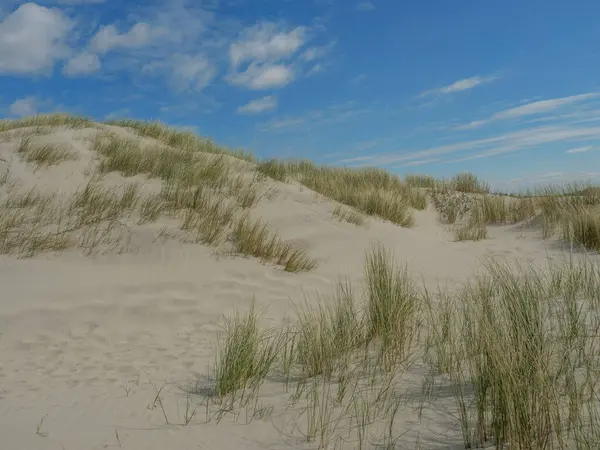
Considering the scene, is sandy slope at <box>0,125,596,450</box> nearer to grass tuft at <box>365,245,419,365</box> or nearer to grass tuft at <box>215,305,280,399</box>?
grass tuft at <box>215,305,280,399</box>

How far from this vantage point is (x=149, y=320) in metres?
5.18

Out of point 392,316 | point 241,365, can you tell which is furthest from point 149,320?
point 392,316

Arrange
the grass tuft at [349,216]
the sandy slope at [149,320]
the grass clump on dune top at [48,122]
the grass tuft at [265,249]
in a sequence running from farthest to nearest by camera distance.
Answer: the grass clump on dune top at [48,122] < the grass tuft at [349,216] < the grass tuft at [265,249] < the sandy slope at [149,320]

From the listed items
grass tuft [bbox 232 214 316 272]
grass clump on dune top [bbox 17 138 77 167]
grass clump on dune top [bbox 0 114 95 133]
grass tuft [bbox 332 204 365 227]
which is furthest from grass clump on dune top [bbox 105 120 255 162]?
grass tuft [bbox 232 214 316 272]

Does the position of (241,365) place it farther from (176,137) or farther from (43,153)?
(176,137)

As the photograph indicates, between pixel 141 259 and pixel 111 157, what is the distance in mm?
3947

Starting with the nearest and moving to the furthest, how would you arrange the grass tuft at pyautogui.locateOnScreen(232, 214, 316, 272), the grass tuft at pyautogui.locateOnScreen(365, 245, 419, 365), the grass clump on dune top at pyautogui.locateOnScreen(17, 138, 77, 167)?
the grass tuft at pyautogui.locateOnScreen(365, 245, 419, 365) → the grass tuft at pyautogui.locateOnScreen(232, 214, 316, 272) → the grass clump on dune top at pyautogui.locateOnScreen(17, 138, 77, 167)

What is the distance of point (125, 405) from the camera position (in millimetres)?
3199

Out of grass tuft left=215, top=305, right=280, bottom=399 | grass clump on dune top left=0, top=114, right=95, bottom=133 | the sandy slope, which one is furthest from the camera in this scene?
grass clump on dune top left=0, top=114, right=95, bottom=133

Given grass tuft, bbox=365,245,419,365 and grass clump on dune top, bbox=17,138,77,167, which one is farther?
grass clump on dune top, bbox=17,138,77,167

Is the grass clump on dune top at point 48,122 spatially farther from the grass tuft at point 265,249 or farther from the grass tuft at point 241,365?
the grass tuft at point 241,365

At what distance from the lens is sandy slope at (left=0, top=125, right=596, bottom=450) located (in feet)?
8.88

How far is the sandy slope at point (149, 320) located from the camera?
2707 millimetres

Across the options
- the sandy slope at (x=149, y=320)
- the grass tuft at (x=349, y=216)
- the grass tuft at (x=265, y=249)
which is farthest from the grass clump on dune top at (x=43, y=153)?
the grass tuft at (x=349, y=216)
